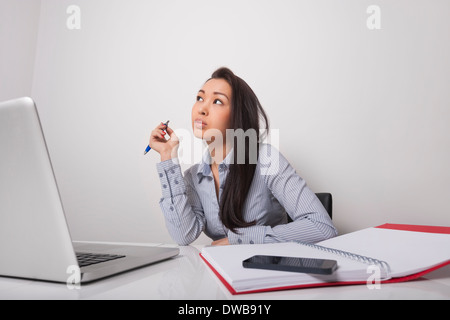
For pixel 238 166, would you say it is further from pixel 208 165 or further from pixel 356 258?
pixel 356 258

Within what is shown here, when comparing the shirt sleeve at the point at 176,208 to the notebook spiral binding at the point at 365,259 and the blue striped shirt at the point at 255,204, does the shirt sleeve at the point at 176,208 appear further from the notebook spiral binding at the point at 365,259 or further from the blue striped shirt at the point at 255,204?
the notebook spiral binding at the point at 365,259

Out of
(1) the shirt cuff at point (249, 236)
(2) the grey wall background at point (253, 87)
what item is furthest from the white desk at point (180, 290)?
(2) the grey wall background at point (253, 87)

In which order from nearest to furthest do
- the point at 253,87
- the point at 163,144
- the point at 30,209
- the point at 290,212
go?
the point at 30,209
the point at 290,212
the point at 163,144
the point at 253,87

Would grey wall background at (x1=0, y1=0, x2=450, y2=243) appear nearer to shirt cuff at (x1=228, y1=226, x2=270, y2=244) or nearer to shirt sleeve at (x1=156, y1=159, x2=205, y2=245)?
shirt sleeve at (x1=156, y1=159, x2=205, y2=245)

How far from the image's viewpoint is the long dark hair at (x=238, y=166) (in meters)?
1.04

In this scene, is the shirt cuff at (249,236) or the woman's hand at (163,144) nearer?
the shirt cuff at (249,236)

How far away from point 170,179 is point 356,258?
2.37 feet

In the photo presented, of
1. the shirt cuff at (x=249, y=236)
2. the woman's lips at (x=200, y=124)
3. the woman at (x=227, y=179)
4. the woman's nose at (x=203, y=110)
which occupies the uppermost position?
the woman's nose at (x=203, y=110)

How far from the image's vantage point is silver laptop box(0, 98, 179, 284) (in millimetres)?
336

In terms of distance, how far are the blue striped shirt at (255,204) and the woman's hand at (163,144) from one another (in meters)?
0.04

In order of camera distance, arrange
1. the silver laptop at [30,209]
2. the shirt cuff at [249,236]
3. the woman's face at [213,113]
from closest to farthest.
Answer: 1. the silver laptop at [30,209]
2. the shirt cuff at [249,236]
3. the woman's face at [213,113]

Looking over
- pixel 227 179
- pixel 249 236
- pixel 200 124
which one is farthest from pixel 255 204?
pixel 200 124

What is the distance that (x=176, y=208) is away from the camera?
105 cm
